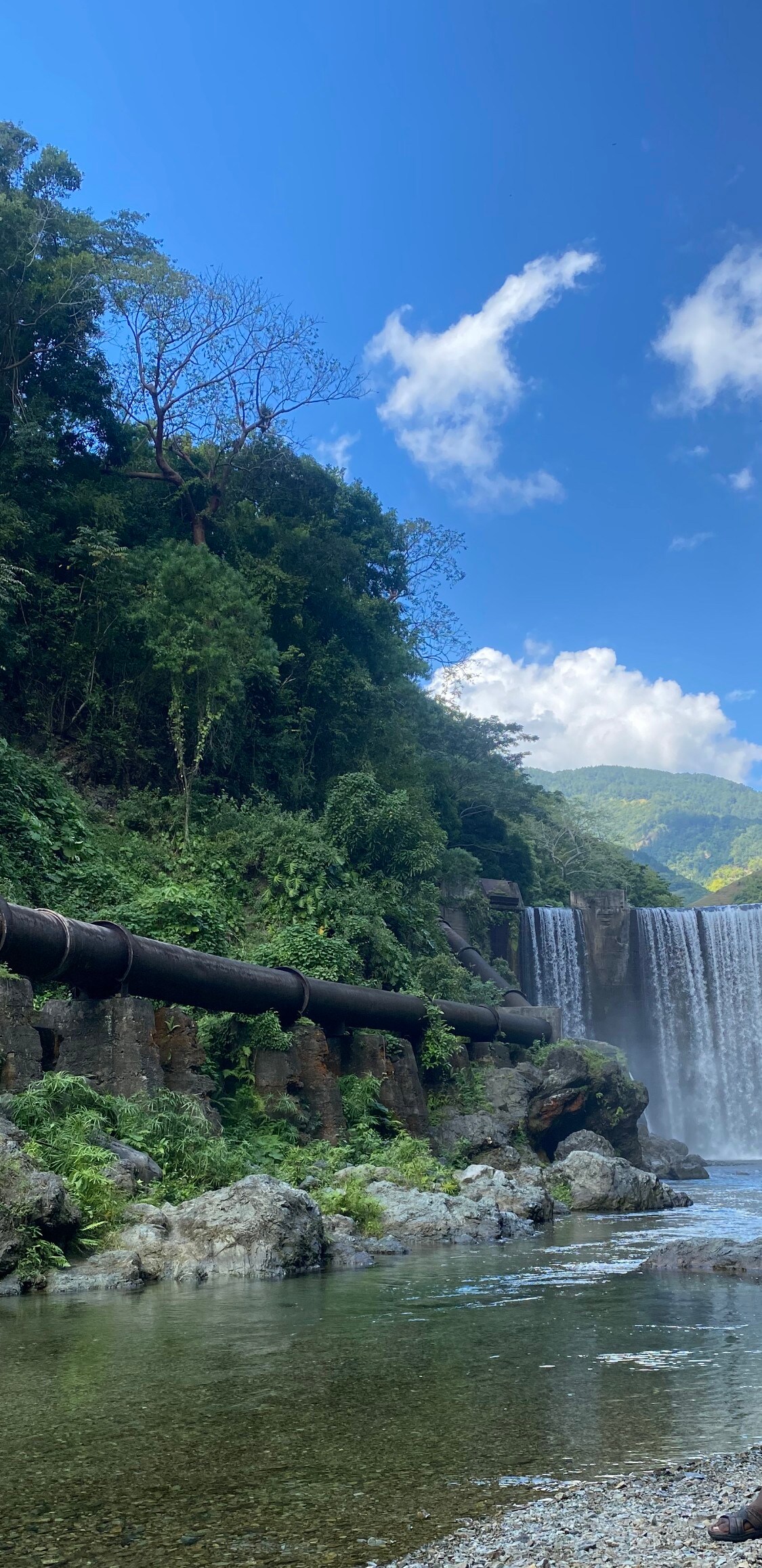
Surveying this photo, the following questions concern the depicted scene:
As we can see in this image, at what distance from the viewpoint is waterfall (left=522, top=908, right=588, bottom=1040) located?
3309cm

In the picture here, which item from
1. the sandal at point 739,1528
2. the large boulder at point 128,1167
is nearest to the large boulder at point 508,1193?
the large boulder at point 128,1167

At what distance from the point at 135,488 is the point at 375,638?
23.8ft

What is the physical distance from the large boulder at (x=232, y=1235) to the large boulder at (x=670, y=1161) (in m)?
14.8

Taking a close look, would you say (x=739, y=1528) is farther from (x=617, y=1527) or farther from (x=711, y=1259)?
(x=711, y=1259)

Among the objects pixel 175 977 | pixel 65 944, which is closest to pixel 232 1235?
pixel 65 944

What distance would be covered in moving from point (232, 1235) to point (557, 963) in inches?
1037

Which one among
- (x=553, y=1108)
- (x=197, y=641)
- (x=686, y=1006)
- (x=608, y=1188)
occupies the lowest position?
(x=608, y=1188)

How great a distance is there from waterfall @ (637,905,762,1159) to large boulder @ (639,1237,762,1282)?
25094 millimetres

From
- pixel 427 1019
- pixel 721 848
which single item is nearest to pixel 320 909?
pixel 427 1019

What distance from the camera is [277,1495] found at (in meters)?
3.12

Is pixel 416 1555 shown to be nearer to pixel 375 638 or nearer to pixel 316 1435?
pixel 316 1435

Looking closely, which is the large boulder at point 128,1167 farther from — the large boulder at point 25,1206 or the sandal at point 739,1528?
the sandal at point 739,1528

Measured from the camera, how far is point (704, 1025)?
3294 cm

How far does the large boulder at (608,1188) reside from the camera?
14.8 metres
